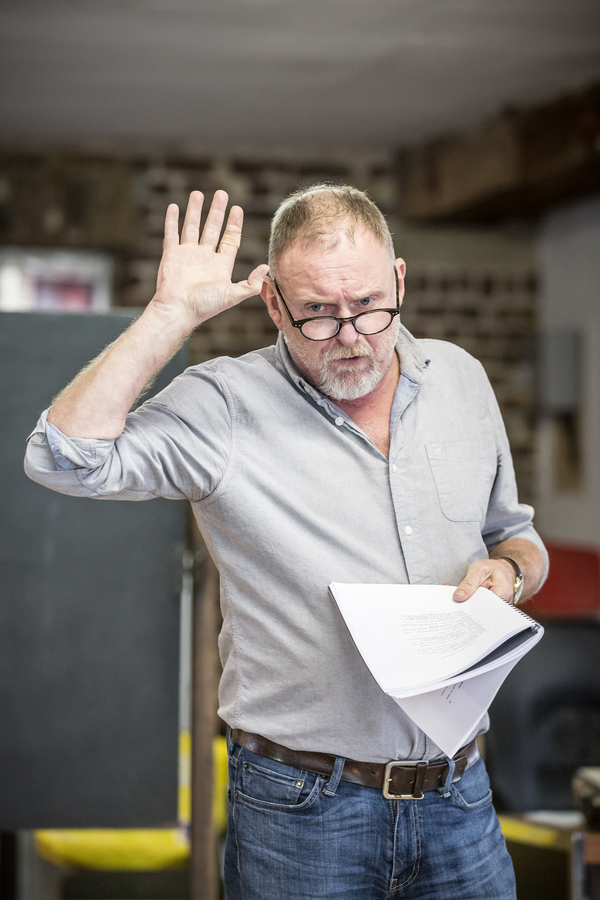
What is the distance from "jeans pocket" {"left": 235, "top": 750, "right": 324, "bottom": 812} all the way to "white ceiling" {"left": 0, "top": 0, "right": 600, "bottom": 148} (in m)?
2.24

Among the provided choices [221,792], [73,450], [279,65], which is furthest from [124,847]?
[279,65]

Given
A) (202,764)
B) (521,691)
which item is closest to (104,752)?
(202,764)

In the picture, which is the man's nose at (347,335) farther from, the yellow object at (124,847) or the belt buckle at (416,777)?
the yellow object at (124,847)

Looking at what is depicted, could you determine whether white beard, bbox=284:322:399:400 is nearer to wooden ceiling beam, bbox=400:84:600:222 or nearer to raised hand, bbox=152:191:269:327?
raised hand, bbox=152:191:269:327

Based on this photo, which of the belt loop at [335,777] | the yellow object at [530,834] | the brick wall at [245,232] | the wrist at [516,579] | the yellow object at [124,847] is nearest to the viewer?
the belt loop at [335,777]

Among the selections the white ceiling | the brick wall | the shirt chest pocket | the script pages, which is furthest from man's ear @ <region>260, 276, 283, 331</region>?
the brick wall

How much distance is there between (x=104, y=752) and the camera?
2.21m

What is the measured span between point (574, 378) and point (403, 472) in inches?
122

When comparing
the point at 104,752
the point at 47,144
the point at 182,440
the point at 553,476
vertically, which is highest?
the point at 47,144

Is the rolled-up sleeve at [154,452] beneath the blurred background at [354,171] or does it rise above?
beneath

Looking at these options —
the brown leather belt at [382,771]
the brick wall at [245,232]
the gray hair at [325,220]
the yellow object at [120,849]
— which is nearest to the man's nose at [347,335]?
the gray hair at [325,220]

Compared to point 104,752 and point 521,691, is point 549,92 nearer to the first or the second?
point 521,691

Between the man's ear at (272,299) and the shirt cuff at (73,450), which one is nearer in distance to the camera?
the shirt cuff at (73,450)

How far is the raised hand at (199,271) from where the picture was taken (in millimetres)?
1254
